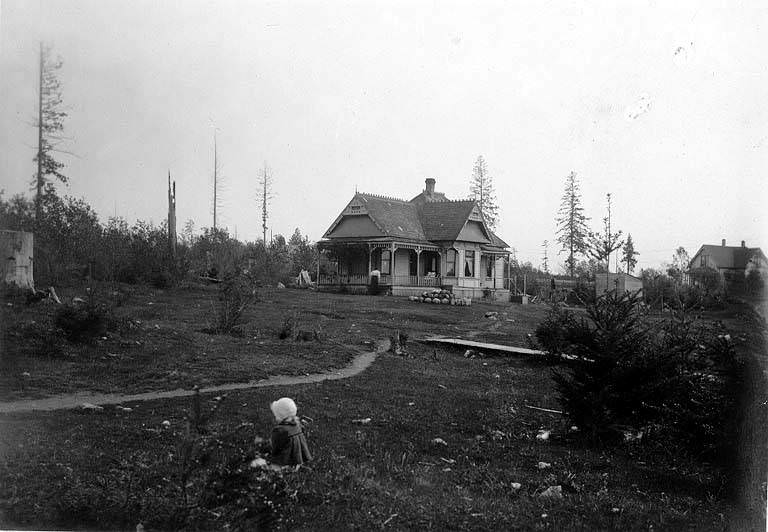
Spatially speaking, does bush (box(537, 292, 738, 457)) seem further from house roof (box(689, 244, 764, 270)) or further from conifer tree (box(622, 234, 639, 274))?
conifer tree (box(622, 234, 639, 274))

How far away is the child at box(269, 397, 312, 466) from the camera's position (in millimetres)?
6465

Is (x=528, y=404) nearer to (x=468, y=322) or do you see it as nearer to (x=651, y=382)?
(x=651, y=382)

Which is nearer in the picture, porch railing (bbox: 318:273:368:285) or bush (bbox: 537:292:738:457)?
bush (bbox: 537:292:738:457)

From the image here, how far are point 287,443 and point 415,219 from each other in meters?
38.2

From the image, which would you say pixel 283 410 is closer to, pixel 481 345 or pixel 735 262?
pixel 735 262

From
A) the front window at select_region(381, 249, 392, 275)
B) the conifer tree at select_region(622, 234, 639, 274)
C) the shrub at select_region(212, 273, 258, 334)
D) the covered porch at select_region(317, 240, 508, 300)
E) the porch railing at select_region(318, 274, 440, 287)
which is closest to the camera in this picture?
the shrub at select_region(212, 273, 258, 334)

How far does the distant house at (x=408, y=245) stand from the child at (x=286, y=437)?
3228 centimetres

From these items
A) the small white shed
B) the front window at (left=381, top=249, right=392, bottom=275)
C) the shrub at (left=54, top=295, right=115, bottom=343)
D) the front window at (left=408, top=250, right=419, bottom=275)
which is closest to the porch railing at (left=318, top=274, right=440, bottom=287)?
the front window at (left=381, top=249, right=392, bottom=275)

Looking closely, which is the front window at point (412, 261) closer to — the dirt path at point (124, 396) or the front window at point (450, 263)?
the front window at point (450, 263)

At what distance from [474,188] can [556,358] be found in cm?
5160

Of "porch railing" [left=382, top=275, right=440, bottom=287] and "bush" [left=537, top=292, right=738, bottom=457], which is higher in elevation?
"porch railing" [left=382, top=275, right=440, bottom=287]

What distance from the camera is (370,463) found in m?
7.23

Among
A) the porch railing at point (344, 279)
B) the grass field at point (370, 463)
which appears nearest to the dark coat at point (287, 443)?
the grass field at point (370, 463)

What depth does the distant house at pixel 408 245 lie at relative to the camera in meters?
40.1
